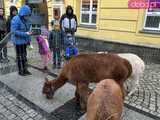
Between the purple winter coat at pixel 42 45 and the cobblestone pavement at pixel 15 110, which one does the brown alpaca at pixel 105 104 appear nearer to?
the cobblestone pavement at pixel 15 110

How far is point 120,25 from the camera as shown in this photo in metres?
7.06

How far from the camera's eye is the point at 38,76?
5.08 metres

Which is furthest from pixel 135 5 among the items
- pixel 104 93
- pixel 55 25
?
pixel 104 93

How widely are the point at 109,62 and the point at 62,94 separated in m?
1.52

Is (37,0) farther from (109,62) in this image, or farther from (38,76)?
(109,62)

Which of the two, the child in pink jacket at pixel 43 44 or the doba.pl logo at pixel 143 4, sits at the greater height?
the doba.pl logo at pixel 143 4

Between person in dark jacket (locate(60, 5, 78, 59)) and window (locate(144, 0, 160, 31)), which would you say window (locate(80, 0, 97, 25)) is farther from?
window (locate(144, 0, 160, 31))

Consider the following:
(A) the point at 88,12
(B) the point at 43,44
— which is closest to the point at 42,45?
(B) the point at 43,44

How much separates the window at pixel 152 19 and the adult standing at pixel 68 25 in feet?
9.38

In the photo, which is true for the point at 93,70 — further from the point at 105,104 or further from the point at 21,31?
the point at 21,31

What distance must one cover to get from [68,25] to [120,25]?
2357 millimetres

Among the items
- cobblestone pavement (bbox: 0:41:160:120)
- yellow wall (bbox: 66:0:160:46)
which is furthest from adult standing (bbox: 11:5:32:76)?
yellow wall (bbox: 66:0:160:46)

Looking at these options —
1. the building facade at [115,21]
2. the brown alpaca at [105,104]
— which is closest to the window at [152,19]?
the building facade at [115,21]

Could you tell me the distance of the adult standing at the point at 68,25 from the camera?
5865 mm
